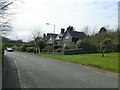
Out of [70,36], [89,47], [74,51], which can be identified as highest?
[70,36]

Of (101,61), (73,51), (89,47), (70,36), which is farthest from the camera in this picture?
(70,36)

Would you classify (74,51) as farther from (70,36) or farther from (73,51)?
(70,36)

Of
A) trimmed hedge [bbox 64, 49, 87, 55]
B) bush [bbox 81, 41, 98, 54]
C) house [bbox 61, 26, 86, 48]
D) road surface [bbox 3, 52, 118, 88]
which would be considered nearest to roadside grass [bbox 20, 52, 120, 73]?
road surface [bbox 3, 52, 118, 88]

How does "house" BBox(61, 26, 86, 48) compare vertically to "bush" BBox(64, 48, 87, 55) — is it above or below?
above

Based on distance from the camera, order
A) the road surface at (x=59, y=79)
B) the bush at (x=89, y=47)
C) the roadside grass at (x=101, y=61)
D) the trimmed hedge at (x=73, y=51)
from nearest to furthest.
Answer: the road surface at (x=59, y=79) < the roadside grass at (x=101, y=61) < the trimmed hedge at (x=73, y=51) < the bush at (x=89, y=47)

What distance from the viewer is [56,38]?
12119 cm

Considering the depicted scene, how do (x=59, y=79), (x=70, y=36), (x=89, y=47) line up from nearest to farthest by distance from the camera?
(x=59, y=79) → (x=89, y=47) → (x=70, y=36)

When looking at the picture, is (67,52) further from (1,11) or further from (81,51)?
(1,11)

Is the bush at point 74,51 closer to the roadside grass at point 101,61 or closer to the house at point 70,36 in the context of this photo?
the roadside grass at point 101,61

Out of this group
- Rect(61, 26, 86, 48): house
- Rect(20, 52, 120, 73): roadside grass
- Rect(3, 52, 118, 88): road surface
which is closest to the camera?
Rect(3, 52, 118, 88): road surface

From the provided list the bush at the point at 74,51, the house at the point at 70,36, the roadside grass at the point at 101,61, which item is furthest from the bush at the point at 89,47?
the house at the point at 70,36

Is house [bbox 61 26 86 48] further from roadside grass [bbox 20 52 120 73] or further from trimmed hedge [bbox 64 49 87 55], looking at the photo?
roadside grass [bbox 20 52 120 73]

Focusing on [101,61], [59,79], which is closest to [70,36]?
[101,61]

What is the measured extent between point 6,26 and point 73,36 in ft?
256
